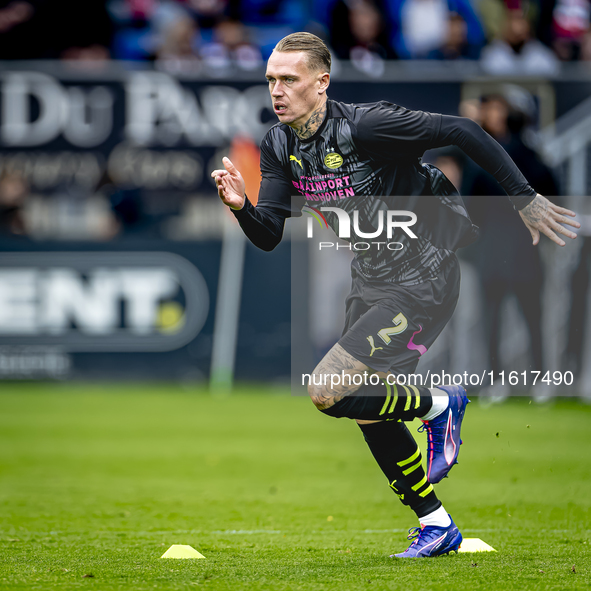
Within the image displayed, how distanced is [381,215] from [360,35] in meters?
8.52

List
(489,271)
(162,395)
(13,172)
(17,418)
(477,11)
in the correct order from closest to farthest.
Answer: (17,418) → (489,271) → (162,395) → (13,172) → (477,11)

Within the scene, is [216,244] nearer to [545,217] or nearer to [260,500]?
[260,500]

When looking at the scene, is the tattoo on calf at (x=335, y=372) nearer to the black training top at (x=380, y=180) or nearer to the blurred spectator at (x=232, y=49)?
the black training top at (x=380, y=180)

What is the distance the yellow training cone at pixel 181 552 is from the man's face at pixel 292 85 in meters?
1.85

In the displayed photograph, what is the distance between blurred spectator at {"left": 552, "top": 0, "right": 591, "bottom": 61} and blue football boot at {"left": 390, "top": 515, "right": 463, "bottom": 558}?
9575mm

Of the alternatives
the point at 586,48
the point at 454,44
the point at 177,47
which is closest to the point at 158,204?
the point at 177,47

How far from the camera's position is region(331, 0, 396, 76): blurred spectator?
39.1 feet

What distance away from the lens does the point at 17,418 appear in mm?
8789

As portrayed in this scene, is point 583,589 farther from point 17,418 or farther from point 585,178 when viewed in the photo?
point 585,178

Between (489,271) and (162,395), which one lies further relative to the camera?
(162,395)

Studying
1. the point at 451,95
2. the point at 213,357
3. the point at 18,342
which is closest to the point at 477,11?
the point at 451,95

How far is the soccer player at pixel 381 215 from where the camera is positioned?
3848mm

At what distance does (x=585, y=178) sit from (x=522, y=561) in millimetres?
7403

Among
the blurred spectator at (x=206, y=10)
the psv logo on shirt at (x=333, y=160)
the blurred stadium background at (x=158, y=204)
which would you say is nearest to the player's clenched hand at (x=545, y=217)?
the psv logo on shirt at (x=333, y=160)
